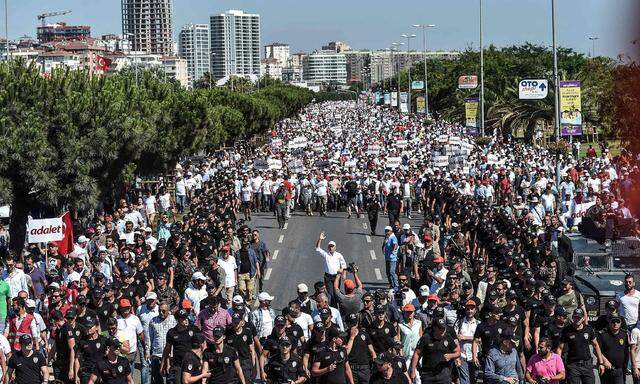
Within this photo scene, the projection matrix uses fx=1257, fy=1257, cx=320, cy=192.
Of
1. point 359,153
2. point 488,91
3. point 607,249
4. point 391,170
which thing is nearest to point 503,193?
point 391,170

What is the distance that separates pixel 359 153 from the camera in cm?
6028

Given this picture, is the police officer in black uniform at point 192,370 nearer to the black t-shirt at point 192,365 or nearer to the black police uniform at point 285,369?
the black t-shirt at point 192,365

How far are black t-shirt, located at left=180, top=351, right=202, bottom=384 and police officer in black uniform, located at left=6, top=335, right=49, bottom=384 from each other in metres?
1.95

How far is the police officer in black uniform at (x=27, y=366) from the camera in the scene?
13961 mm

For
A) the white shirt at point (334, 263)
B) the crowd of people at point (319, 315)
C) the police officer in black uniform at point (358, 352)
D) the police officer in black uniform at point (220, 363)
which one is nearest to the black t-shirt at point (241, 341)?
the crowd of people at point (319, 315)

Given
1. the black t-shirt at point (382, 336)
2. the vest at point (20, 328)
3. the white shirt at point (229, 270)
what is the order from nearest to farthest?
1. the black t-shirt at point (382, 336)
2. the vest at point (20, 328)
3. the white shirt at point (229, 270)

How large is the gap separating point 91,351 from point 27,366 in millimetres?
818

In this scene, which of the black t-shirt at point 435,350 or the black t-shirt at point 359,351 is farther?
the black t-shirt at point 359,351

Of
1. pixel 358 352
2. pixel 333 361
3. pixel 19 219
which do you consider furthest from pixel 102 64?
pixel 333 361

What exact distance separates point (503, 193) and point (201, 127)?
18269 mm

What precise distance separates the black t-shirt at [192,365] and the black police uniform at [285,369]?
92cm

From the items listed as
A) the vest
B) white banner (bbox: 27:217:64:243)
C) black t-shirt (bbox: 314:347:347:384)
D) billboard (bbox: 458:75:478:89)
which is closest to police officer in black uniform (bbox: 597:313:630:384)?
black t-shirt (bbox: 314:347:347:384)

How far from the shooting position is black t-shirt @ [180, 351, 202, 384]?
1292 cm

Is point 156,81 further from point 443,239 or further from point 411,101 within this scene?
point 411,101
